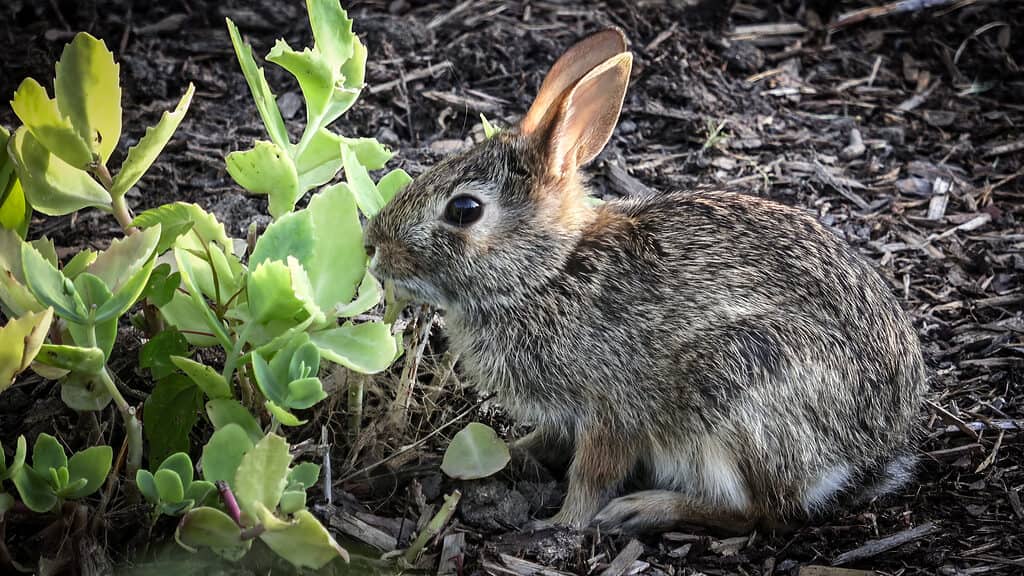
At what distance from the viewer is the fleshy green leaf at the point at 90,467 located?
333 cm

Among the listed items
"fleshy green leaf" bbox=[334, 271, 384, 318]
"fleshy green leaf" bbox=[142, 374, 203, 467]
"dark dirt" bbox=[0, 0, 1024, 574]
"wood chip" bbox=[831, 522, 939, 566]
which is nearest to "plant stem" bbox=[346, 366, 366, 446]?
"dark dirt" bbox=[0, 0, 1024, 574]

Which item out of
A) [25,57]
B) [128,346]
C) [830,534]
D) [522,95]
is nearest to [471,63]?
[522,95]

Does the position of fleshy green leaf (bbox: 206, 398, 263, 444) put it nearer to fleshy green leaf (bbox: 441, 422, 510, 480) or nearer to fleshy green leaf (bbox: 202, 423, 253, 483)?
fleshy green leaf (bbox: 202, 423, 253, 483)

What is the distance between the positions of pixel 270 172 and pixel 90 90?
0.61m

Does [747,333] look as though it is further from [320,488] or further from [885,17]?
[885,17]

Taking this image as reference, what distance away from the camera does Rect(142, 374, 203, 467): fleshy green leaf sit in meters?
3.66

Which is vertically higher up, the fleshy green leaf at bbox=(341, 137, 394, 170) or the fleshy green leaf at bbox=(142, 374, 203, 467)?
the fleshy green leaf at bbox=(341, 137, 394, 170)

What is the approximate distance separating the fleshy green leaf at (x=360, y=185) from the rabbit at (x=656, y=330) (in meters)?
0.07

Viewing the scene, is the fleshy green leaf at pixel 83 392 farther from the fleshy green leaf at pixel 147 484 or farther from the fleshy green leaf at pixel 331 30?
the fleshy green leaf at pixel 331 30

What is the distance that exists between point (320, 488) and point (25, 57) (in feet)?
11.4

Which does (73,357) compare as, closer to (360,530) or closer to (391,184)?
(360,530)

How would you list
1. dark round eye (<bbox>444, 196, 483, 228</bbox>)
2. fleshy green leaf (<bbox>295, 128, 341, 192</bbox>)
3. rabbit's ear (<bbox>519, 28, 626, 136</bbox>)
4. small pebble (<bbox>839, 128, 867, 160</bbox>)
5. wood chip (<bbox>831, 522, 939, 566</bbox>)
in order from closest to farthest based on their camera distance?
1. fleshy green leaf (<bbox>295, 128, 341, 192</bbox>)
2. wood chip (<bbox>831, 522, 939, 566</bbox>)
3. dark round eye (<bbox>444, 196, 483, 228</bbox>)
4. rabbit's ear (<bbox>519, 28, 626, 136</bbox>)
5. small pebble (<bbox>839, 128, 867, 160</bbox>)

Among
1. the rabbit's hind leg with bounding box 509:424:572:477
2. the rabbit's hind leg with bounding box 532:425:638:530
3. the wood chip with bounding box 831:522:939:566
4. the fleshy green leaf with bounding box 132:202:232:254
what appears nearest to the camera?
the fleshy green leaf with bounding box 132:202:232:254

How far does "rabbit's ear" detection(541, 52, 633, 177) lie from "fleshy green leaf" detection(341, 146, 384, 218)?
69 cm
